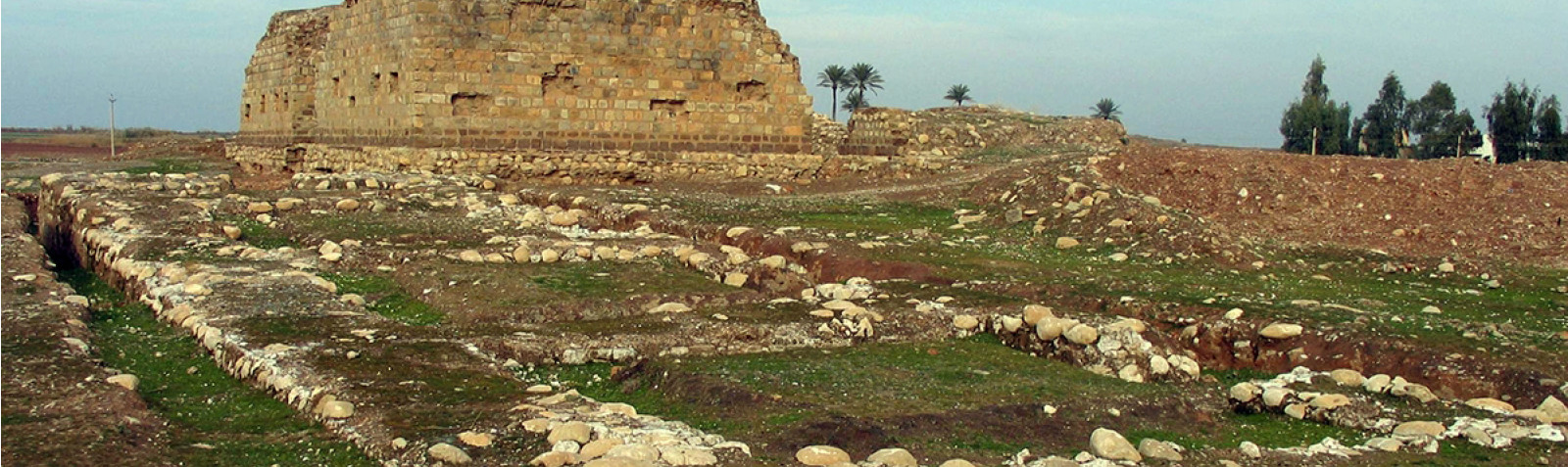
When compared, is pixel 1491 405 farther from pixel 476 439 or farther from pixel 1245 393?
pixel 476 439

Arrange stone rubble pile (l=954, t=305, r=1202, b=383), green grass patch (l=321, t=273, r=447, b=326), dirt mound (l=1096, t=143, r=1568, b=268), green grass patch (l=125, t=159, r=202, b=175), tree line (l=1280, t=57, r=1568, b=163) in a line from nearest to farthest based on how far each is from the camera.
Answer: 1. stone rubble pile (l=954, t=305, r=1202, b=383)
2. green grass patch (l=321, t=273, r=447, b=326)
3. dirt mound (l=1096, t=143, r=1568, b=268)
4. green grass patch (l=125, t=159, r=202, b=175)
5. tree line (l=1280, t=57, r=1568, b=163)

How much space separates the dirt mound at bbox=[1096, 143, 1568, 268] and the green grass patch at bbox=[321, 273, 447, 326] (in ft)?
23.2

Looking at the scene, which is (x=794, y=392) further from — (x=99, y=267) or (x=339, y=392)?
(x=99, y=267)

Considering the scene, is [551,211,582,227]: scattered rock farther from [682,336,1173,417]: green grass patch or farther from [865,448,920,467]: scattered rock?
[865,448,920,467]: scattered rock

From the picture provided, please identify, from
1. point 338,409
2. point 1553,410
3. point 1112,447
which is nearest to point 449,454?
point 338,409

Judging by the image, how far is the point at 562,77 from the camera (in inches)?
696

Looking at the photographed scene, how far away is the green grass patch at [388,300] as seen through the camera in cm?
866

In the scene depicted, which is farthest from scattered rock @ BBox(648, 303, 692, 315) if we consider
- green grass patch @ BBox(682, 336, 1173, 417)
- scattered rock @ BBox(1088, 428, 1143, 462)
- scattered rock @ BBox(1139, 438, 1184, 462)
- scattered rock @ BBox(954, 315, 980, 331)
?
scattered rock @ BBox(1139, 438, 1184, 462)

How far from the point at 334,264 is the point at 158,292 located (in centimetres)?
156

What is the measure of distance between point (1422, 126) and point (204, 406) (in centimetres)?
4157

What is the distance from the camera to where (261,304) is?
8.20m

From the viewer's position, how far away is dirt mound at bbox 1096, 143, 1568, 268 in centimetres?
1197

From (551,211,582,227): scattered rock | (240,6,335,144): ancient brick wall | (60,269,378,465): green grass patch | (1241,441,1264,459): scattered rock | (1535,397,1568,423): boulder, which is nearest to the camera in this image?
(60,269,378,465): green grass patch

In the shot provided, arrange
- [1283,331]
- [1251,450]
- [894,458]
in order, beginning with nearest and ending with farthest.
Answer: [894,458] → [1251,450] → [1283,331]
